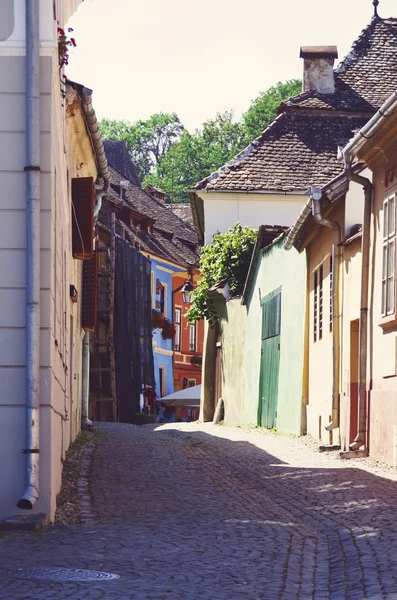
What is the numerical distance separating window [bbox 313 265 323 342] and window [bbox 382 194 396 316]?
4.91 metres

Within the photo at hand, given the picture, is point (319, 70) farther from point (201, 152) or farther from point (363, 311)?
point (201, 152)

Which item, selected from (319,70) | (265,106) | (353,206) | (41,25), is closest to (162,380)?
(265,106)

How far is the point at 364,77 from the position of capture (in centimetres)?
3456

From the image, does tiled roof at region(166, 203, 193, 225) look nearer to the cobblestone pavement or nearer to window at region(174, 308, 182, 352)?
window at region(174, 308, 182, 352)

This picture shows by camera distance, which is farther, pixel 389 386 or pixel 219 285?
pixel 219 285

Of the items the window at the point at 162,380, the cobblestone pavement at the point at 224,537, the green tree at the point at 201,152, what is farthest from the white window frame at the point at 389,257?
the green tree at the point at 201,152

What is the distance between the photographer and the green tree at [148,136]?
8350 centimetres

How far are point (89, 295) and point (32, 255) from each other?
12.4m

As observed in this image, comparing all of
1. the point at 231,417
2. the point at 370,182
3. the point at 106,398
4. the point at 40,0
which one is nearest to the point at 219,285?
the point at 231,417

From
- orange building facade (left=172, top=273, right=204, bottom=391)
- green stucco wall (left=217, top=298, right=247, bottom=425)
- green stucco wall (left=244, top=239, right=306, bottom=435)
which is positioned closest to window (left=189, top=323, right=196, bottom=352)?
orange building facade (left=172, top=273, right=204, bottom=391)

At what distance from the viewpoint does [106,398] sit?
34938mm

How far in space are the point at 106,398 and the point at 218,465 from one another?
63.7 feet

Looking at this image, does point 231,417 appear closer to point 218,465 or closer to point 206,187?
point 206,187

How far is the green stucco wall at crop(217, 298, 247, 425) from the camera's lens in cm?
2934
